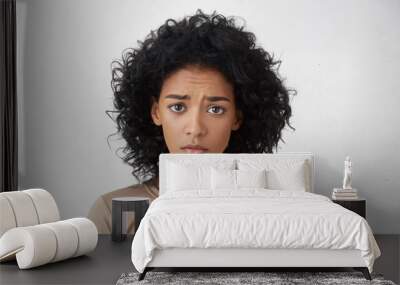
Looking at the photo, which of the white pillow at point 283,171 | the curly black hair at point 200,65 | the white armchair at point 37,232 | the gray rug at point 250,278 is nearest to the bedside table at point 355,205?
the white pillow at point 283,171

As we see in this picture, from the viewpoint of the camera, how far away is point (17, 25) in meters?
7.33

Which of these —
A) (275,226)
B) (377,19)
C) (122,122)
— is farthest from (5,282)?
(377,19)

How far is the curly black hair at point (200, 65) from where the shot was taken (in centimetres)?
681

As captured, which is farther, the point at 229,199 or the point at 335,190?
the point at 335,190

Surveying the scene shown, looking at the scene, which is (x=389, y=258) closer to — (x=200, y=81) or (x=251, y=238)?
(x=251, y=238)

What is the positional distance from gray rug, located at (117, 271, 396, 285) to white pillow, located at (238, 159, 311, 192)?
51.4 inches

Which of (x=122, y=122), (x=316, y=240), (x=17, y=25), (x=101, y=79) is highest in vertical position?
(x=17, y=25)

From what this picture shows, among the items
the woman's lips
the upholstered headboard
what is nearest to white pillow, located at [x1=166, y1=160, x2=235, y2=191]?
the upholstered headboard

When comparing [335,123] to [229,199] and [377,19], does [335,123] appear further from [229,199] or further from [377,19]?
[229,199]

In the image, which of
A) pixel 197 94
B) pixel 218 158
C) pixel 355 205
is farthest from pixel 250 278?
pixel 197 94

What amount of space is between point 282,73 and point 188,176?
1672mm

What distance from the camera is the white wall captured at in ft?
23.5

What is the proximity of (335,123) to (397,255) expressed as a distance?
1657mm

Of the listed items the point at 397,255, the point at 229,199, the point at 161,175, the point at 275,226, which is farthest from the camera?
the point at 161,175
